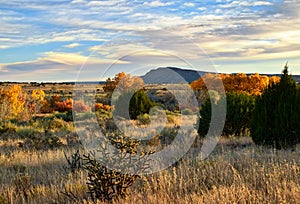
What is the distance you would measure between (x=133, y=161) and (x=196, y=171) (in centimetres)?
161

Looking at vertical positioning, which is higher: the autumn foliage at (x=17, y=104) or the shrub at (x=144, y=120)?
the autumn foliage at (x=17, y=104)

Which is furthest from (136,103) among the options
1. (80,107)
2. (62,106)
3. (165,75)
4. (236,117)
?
(62,106)

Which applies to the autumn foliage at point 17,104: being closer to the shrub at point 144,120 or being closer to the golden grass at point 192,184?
the shrub at point 144,120

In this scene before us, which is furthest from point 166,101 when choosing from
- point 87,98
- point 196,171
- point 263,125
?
point 196,171

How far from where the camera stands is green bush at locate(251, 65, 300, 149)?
30.9 ft

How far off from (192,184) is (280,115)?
4.50m

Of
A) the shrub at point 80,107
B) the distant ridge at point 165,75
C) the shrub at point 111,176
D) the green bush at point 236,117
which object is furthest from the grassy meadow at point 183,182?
the shrub at point 80,107

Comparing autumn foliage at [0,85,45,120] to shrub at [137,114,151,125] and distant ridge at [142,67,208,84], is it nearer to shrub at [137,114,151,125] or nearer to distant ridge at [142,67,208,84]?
shrub at [137,114,151,125]

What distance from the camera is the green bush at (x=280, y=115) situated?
942 centimetres

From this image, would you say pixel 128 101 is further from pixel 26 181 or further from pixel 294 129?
pixel 26 181

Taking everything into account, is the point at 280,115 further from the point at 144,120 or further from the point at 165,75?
the point at 144,120

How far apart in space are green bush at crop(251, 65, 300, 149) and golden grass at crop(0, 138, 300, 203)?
1499 mm

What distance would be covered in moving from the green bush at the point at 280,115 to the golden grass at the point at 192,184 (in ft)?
4.92

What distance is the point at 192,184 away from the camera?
580 centimetres
